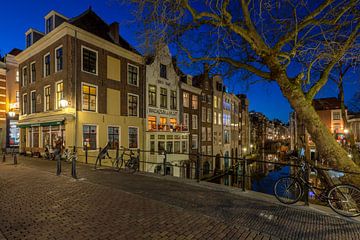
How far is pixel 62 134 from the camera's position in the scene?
1526 cm

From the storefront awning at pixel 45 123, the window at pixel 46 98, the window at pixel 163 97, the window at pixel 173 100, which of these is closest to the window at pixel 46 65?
the window at pixel 46 98

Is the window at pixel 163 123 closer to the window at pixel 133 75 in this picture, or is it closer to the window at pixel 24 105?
the window at pixel 133 75

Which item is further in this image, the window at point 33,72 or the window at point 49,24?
the window at point 33,72

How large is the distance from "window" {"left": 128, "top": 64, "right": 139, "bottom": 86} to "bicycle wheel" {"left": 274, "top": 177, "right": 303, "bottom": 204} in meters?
16.5

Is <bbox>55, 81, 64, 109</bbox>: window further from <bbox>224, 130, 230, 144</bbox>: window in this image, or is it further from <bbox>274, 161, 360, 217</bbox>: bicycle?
<bbox>224, 130, 230, 144</bbox>: window

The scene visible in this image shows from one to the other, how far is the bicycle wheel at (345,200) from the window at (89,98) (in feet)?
50.1

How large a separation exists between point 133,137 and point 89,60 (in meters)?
7.69

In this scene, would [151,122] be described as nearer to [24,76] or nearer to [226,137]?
[24,76]

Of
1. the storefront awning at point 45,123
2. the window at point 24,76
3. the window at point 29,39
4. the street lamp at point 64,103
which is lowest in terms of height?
the storefront awning at point 45,123

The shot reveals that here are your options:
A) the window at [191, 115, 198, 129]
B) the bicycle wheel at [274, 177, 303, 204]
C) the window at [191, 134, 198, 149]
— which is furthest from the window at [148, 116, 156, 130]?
the bicycle wheel at [274, 177, 303, 204]

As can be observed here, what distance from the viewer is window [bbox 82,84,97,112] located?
15.5 m

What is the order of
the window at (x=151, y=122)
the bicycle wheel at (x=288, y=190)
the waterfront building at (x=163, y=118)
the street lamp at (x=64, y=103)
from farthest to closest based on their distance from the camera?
the window at (x=151, y=122) < the waterfront building at (x=163, y=118) < the street lamp at (x=64, y=103) < the bicycle wheel at (x=288, y=190)

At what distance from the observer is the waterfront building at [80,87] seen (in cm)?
1469

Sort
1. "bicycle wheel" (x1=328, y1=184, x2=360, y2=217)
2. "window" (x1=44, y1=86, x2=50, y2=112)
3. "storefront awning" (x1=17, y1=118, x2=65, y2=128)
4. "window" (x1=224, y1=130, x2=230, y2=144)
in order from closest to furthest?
"bicycle wheel" (x1=328, y1=184, x2=360, y2=217), "storefront awning" (x1=17, y1=118, x2=65, y2=128), "window" (x1=44, y1=86, x2=50, y2=112), "window" (x1=224, y1=130, x2=230, y2=144)
